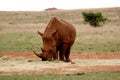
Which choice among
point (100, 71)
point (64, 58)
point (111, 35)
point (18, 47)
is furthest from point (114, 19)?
point (100, 71)

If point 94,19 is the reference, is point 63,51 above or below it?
above

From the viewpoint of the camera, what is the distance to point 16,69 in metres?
18.0

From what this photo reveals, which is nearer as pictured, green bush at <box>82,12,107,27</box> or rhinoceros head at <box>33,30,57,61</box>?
rhinoceros head at <box>33,30,57,61</box>

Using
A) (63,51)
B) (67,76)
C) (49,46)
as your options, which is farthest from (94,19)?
(67,76)

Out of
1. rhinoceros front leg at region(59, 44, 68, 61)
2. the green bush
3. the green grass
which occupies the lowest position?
the green bush

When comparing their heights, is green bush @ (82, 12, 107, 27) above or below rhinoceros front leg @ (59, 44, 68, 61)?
below

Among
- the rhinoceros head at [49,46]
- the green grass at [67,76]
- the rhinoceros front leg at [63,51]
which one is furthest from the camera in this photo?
the rhinoceros front leg at [63,51]

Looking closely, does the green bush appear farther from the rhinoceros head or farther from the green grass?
the green grass

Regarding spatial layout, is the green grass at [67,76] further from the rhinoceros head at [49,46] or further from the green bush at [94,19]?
the green bush at [94,19]

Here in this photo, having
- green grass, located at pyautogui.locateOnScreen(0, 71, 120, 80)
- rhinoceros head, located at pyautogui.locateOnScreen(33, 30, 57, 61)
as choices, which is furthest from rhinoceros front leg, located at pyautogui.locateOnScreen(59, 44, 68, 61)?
green grass, located at pyautogui.locateOnScreen(0, 71, 120, 80)

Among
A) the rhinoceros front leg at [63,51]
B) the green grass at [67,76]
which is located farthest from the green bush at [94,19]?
the green grass at [67,76]

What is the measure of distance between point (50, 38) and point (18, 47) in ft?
46.1

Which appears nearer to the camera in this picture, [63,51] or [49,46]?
[49,46]

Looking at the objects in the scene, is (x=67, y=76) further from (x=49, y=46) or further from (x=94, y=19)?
(x=94, y=19)
